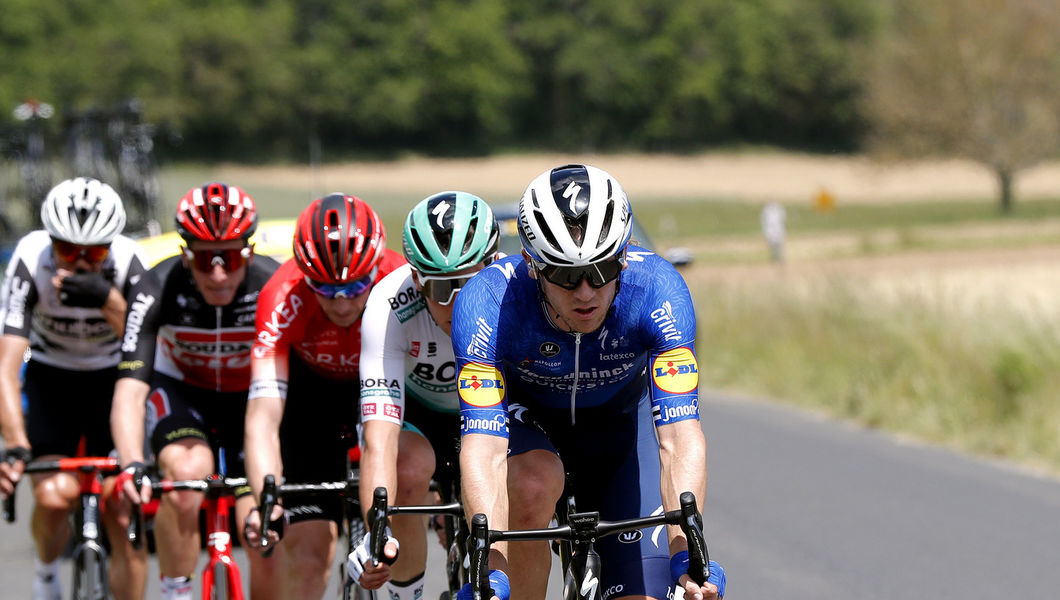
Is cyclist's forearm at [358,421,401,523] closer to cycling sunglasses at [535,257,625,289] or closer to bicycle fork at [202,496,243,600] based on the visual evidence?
bicycle fork at [202,496,243,600]

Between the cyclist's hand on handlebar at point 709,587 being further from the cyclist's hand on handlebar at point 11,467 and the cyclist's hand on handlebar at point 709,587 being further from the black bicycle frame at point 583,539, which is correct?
the cyclist's hand on handlebar at point 11,467

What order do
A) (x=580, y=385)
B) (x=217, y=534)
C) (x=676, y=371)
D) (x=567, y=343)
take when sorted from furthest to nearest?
1. (x=217, y=534)
2. (x=580, y=385)
3. (x=567, y=343)
4. (x=676, y=371)

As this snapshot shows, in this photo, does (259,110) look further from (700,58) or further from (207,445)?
(207,445)

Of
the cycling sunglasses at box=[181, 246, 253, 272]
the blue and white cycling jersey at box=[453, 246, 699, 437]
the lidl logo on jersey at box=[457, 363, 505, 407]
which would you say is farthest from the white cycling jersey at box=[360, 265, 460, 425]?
the cycling sunglasses at box=[181, 246, 253, 272]

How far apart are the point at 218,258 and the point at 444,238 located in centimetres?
134

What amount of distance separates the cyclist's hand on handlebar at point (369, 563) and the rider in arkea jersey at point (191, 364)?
119 cm

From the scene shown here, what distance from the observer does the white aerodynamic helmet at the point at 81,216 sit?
5.98 meters

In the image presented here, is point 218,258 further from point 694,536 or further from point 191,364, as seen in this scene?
point 694,536

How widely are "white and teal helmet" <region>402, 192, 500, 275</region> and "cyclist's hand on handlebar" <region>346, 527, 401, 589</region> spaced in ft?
2.97

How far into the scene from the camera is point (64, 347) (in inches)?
264

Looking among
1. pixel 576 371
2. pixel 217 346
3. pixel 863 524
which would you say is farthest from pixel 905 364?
pixel 576 371

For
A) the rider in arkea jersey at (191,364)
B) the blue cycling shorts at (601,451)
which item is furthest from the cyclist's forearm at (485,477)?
the rider in arkea jersey at (191,364)

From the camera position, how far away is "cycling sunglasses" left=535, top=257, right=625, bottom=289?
385 centimetres

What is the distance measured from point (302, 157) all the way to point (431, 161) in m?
8.66
